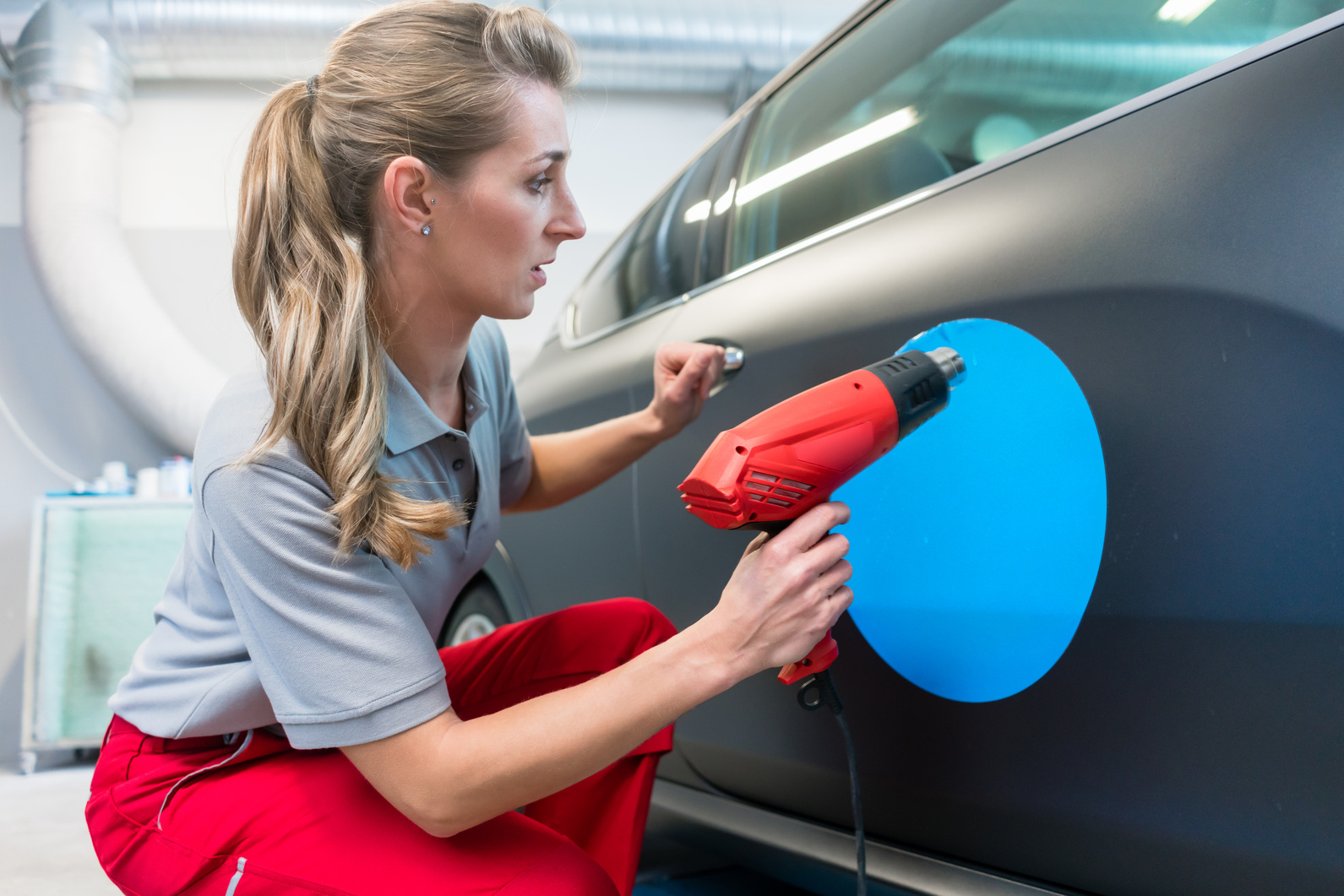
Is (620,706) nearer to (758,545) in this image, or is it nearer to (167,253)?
(758,545)

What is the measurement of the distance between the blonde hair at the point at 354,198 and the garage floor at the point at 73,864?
0.87m

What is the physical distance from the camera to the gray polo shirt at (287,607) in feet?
2.47

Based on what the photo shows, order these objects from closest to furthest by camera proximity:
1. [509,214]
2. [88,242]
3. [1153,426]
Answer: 1. [1153,426]
2. [509,214]
3. [88,242]

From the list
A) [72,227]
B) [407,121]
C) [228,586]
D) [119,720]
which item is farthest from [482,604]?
[72,227]

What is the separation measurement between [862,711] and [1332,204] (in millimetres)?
589

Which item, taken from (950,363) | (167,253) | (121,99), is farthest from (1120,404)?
(121,99)

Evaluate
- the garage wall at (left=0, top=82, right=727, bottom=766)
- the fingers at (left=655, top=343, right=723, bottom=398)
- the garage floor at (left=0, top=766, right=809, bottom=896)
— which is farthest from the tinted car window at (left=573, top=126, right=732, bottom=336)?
the garage wall at (left=0, top=82, right=727, bottom=766)

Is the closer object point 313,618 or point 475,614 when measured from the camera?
point 313,618

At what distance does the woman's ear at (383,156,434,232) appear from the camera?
85cm

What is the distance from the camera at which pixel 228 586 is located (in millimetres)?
803

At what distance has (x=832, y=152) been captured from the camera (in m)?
1.17

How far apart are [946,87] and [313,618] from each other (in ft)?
3.01

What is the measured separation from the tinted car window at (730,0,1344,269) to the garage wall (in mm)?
2236

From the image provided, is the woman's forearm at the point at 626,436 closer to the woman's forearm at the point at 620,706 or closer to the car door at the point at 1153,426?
the car door at the point at 1153,426
